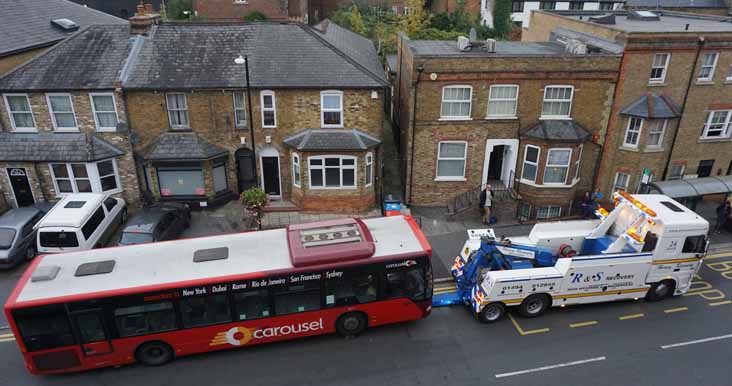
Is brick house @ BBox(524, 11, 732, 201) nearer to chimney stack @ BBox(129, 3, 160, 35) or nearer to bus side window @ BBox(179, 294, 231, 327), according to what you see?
bus side window @ BBox(179, 294, 231, 327)

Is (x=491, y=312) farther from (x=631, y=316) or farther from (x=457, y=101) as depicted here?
(x=457, y=101)

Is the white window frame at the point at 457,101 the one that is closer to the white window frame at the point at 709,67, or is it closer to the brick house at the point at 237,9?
the white window frame at the point at 709,67

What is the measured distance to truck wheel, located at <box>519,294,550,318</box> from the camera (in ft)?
48.2

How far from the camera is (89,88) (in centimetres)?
2025

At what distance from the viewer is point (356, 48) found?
90.7ft

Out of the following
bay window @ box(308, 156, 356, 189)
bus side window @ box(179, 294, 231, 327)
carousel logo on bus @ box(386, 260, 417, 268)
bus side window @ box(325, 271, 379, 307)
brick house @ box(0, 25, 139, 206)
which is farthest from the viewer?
bay window @ box(308, 156, 356, 189)

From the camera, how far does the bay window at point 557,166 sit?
21391mm

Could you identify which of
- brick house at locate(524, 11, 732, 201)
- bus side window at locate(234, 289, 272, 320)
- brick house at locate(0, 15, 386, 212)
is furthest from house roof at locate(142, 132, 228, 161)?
brick house at locate(524, 11, 732, 201)

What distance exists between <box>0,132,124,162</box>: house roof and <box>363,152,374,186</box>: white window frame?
11.4 m

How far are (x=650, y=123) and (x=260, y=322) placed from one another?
1901 cm

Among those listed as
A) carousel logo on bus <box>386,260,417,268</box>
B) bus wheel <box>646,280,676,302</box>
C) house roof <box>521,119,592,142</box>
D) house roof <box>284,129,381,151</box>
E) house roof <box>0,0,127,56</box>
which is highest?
house roof <box>0,0,127,56</box>

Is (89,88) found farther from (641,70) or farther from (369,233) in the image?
(641,70)

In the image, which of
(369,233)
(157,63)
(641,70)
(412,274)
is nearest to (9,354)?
(369,233)

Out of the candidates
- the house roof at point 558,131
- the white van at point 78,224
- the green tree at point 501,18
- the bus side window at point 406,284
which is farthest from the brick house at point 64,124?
the green tree at point 501,18
